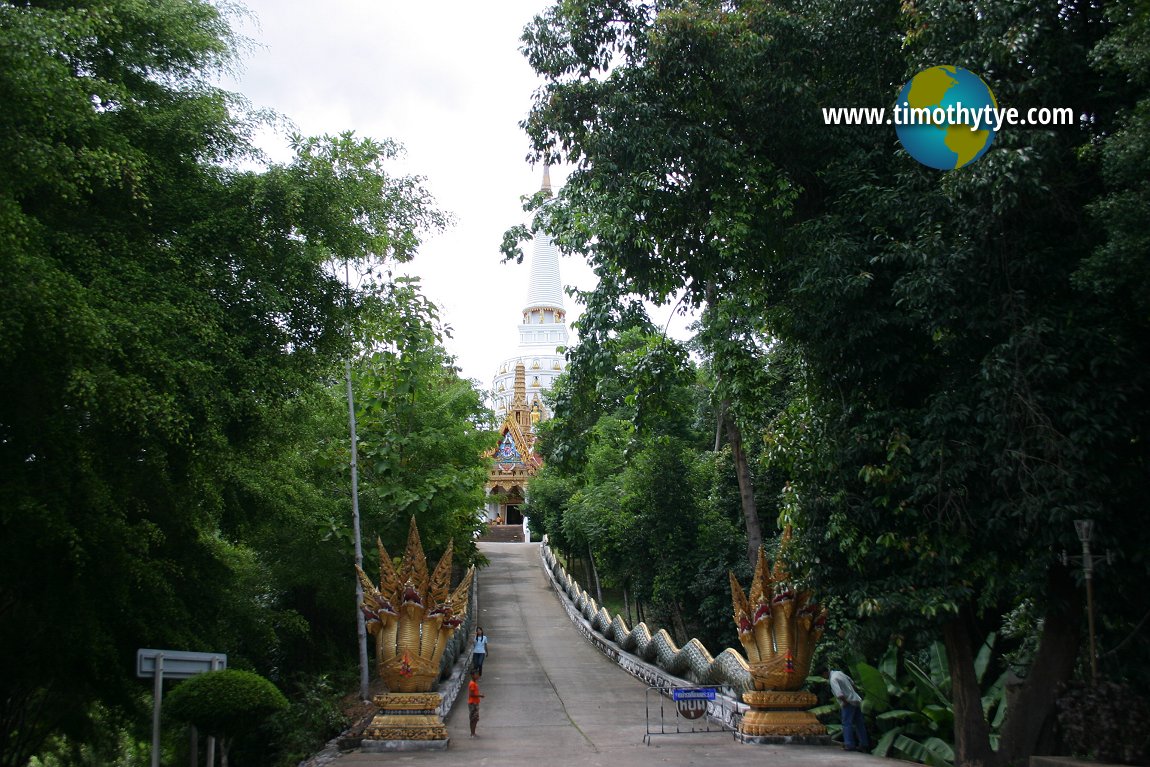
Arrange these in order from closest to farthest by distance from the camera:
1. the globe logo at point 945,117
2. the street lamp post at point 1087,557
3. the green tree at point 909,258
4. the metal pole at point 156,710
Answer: the metal pole at point 156,710
the street lamp post at point 1087,557
the green tree at point 909,258
the globe logo at point 945,117

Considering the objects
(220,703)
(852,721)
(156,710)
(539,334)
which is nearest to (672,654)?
(852,721)

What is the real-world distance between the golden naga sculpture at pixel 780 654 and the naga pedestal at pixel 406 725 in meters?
3.74

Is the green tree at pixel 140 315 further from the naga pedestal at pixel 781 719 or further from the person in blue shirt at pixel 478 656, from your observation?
the person in blue shirt at pixel 478 656

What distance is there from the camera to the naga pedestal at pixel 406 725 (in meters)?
11.8

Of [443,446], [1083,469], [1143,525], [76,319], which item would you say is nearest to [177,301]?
[76,319]

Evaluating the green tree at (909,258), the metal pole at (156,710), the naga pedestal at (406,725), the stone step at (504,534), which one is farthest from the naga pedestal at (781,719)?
the stone step at (504,534)

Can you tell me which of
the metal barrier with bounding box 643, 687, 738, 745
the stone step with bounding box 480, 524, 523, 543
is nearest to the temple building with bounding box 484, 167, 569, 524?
the stone step with bounding box 480, 524, 523, 543

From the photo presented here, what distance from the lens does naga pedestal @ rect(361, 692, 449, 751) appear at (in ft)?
38.7

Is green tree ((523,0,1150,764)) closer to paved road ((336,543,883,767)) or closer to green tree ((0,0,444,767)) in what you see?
paved road ((336,543,883,767))

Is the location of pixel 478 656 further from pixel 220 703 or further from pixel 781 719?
pixel 220 703

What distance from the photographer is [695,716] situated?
12.5 meters

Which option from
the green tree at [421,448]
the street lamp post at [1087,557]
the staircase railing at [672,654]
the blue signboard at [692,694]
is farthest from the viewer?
the green tree at [421,448]

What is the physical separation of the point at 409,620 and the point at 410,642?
0.27 meters

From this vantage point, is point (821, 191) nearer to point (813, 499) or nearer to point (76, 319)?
point (813, 499)
